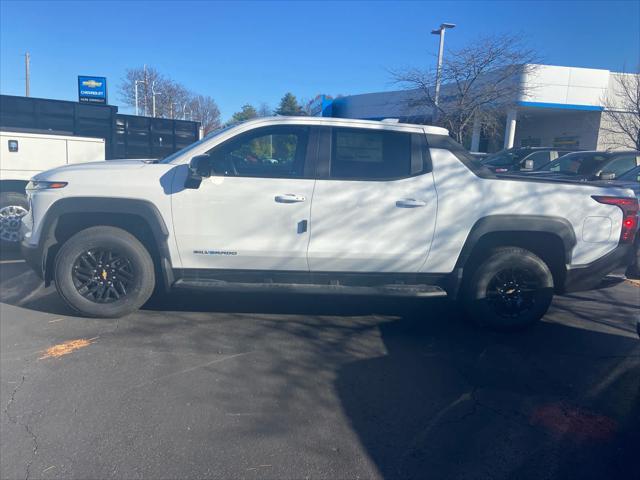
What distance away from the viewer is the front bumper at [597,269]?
15.2 feet

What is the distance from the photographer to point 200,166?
432 centimetres

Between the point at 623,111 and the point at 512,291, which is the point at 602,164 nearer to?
the point at 512,291

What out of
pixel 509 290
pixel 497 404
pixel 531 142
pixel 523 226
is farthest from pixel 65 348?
pixel 531 142

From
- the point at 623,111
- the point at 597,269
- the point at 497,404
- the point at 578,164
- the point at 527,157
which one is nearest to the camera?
the point at 497,404

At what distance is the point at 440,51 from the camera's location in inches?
711

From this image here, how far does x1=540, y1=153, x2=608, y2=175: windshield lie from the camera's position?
33.9ft

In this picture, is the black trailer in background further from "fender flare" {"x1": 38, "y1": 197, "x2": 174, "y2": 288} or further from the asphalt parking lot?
the asphalt parking lot

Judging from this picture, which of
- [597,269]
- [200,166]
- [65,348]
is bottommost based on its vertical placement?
[65,348]

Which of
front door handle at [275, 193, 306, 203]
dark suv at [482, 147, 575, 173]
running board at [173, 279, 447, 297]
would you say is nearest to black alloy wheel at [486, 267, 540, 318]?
running board at [173, 279, 447, 297]

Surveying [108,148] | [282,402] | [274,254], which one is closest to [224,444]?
[282,402]

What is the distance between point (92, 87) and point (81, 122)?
23998mm

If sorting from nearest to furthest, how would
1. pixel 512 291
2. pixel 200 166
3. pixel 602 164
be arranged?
1. pixel 200 166
2. pixel 512 291
3. pixel 602 164

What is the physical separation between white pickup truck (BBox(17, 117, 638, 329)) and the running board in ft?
0.06

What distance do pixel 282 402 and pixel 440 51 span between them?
17432 mm
